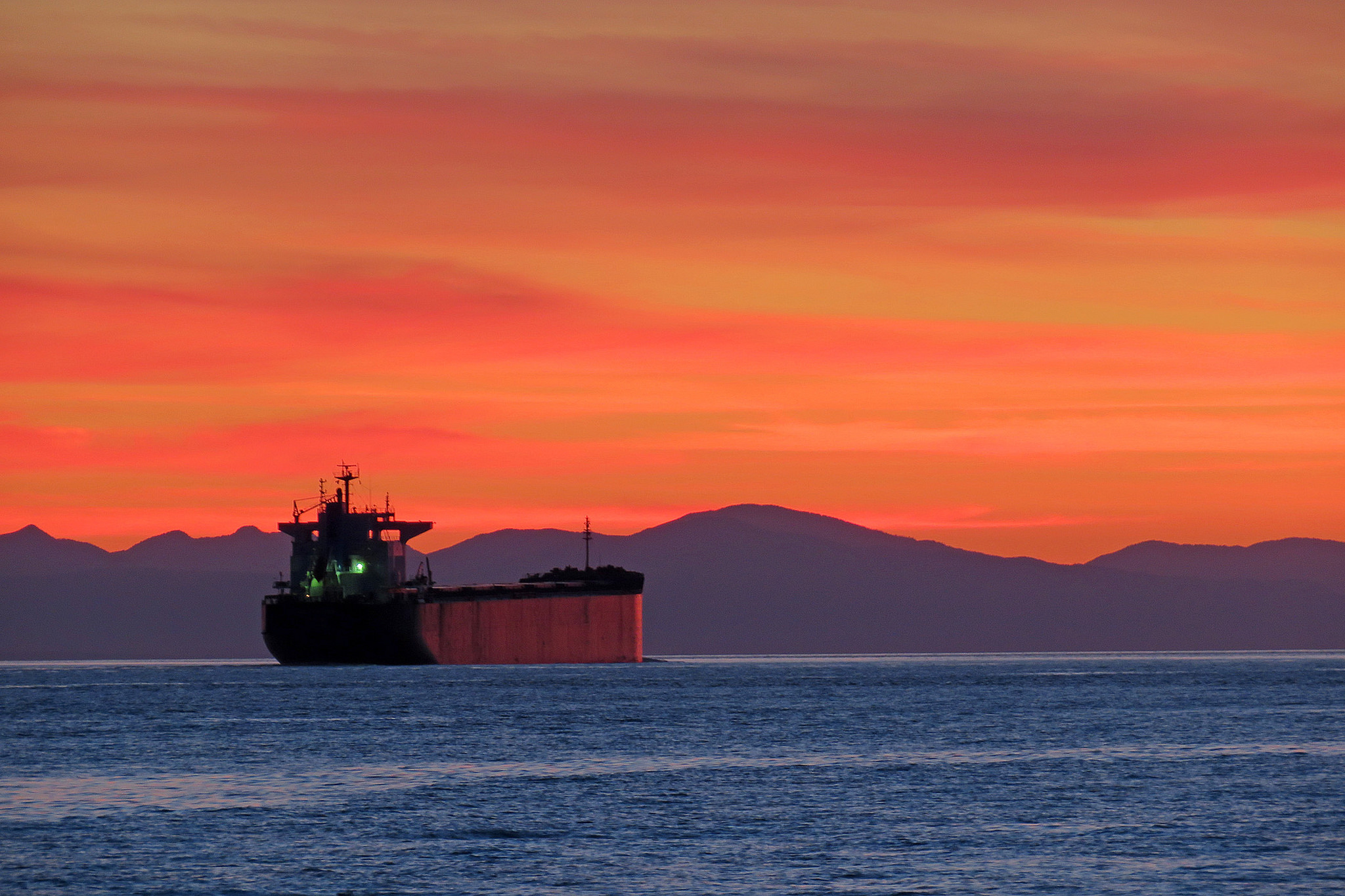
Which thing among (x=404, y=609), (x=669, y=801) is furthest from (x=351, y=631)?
(x=669, y=801)

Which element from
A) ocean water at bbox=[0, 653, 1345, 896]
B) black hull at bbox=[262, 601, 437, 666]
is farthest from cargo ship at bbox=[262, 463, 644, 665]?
ocean water at bbox=[0, 653, 1345, 896]

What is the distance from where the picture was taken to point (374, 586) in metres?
167

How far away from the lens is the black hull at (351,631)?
159m

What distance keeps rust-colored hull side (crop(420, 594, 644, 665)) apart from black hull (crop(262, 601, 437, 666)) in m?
1.85

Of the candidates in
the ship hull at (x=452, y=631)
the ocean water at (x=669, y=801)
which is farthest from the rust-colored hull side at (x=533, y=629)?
the ocean water at (x=669, y=801)

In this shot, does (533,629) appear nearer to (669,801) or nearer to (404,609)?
(404,609)

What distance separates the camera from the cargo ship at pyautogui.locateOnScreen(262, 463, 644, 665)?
523 feet

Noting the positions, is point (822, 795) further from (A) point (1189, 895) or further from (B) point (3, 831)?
(B) point (3, 831)

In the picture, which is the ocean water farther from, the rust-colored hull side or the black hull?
the rust-colored hull side

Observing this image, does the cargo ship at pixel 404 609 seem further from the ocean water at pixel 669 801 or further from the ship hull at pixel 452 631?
the ocean water at pixel 669 801

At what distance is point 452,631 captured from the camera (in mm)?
166375

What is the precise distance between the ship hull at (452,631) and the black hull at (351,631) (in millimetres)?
61

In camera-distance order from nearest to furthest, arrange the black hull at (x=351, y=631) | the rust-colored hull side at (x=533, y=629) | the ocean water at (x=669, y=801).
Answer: the ocean water at (x=669, y=801), the black hull at (x=351, y=631), the rust-colored hull side at (x=533, y=629)

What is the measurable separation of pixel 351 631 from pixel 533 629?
2680cm
